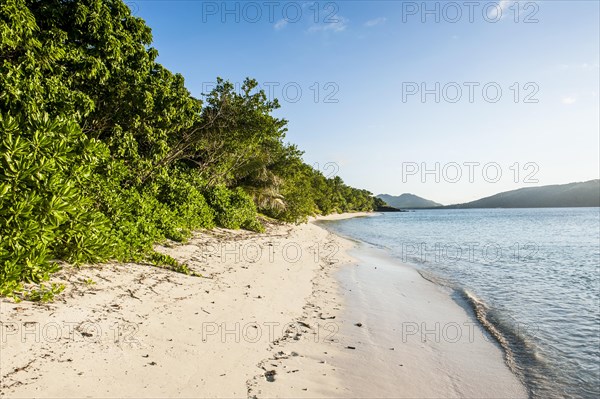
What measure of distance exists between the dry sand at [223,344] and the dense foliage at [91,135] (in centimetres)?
102

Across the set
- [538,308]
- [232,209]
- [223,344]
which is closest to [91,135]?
[232,209]

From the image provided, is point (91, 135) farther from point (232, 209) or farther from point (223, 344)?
point (223, 344)

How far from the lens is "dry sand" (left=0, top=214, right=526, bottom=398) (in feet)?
13.3

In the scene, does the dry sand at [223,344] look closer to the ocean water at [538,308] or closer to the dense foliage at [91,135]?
the ocean water at [538,308]

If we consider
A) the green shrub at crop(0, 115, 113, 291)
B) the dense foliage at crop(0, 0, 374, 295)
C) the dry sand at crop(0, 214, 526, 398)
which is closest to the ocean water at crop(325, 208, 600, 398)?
the dry sand at crop(0, 214, 526, 398)

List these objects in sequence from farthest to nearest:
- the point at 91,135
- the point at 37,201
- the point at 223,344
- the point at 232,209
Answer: the point at 232,209, the point at 91,135, the point at 37,201, the point at 223,344

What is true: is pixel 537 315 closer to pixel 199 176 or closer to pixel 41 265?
pixel 41 265

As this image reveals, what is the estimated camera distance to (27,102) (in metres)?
7.14

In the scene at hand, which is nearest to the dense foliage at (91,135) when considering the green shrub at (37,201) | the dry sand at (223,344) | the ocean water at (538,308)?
the green shrub at (37,201)

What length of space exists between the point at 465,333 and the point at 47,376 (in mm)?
7475

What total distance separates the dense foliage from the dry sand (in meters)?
1.02

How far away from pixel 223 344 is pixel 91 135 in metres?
10.1

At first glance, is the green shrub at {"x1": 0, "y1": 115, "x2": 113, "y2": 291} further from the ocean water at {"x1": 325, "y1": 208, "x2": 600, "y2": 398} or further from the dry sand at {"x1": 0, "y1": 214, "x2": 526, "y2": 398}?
the ocean water at {"x1": 325, "y1": 208, "x2": 600, "y2": 398}

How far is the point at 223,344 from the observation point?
530 cm
